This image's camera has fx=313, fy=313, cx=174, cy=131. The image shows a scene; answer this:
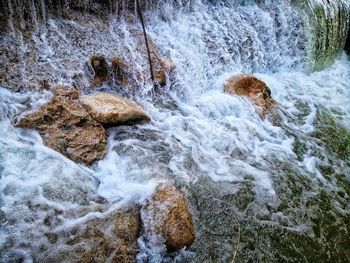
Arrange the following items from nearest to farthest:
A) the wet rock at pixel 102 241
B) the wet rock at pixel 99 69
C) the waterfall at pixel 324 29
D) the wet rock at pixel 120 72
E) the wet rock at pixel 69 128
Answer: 1. the wet rock at pixel 102 241
2. the wet rock at pixel 69 128
3. the wet rock at pixel 99 69
4. the wet rock at pixel 120 72
5. the waterfall at pixel 324 29

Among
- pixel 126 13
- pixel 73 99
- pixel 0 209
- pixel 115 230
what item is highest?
pixel 126 13

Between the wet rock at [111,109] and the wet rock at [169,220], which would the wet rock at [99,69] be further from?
the wet rock at [169,220]

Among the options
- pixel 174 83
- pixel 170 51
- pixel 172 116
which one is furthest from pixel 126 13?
pixel 172 116

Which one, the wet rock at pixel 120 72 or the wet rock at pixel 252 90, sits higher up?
the wet rock at pixel 120 72

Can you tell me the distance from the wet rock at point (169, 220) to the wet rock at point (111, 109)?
128 cm

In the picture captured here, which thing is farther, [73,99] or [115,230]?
[73,99]

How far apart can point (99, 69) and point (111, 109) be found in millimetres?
944

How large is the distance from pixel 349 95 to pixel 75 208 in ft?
21.3

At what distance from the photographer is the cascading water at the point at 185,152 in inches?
111

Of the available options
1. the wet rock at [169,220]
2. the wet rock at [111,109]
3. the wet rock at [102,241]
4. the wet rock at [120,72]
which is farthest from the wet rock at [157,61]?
the wet rock at [102,241]

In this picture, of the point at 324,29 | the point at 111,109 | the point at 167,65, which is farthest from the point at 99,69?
the point at 324,29

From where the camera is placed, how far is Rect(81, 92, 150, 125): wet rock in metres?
3.77

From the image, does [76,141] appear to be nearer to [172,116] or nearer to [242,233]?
[172,116]

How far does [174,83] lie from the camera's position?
5.11 m
